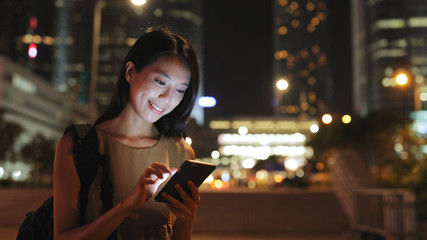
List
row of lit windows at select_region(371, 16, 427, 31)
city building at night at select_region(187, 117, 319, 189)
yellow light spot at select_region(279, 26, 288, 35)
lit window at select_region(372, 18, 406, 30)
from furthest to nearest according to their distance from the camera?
yellow light spot at select_region(279, 26, 288, 35) → city building at night at select_region(187, 117, 319, 189) → lit window at select_region(372, 18, 406, 30) → row of lit windows at select_region(371, 16, 427, 31)

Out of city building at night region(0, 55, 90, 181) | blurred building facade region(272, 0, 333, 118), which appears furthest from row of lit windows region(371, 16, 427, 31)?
city building at night region(0, 55, 90, 181)

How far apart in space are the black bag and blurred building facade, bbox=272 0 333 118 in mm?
116157

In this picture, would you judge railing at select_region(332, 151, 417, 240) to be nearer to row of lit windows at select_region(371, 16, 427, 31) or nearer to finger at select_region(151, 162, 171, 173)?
finger at select_region(151, 162, 171, 173)

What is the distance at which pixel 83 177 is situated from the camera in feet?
5.79

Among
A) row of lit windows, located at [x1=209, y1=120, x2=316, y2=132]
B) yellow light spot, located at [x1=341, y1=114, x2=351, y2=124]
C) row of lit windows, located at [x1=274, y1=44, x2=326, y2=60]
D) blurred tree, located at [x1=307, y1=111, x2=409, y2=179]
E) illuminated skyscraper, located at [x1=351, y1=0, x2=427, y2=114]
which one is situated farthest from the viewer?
row of lit windows, located at [x1=209, y1=120, x2=316, y2=132]

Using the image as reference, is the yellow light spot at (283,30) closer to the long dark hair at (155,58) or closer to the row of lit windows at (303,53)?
the row of lit windows at (303,53)

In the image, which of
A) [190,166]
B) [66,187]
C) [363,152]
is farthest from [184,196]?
[363,152]

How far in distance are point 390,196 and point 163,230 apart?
8954mm

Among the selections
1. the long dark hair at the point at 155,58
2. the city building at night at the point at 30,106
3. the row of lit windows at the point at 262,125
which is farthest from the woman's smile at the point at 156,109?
the row of lit windows at the point at 262,125

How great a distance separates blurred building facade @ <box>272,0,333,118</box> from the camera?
417 feet

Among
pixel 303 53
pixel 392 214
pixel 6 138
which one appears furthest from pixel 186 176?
pixel 303 53

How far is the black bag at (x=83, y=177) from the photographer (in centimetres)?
176

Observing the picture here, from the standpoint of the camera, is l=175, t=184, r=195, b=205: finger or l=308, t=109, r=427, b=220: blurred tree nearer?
l=175, t=184, r=195, b=205: finger

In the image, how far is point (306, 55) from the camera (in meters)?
134
